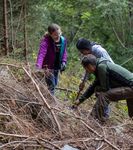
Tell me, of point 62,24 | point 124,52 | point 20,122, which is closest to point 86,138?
point 20,122

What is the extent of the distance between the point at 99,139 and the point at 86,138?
0.17 m

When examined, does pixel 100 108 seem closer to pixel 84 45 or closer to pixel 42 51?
pixel 84 45

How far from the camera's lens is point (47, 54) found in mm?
7398

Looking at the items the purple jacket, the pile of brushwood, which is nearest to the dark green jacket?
the pile of brushwood

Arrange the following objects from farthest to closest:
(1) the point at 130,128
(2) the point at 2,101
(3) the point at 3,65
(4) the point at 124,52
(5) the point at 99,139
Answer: (4) the point at 124,52 → (3) the point at 3,65 → (1) the point at 130,128 → (2) the point at 2,101 → (5) the point at 99,139

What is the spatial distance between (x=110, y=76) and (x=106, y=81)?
0.35 feet

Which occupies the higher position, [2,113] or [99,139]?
[2,113]

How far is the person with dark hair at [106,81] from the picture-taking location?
6289 millimetres

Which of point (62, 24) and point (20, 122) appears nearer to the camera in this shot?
point (20, 122)

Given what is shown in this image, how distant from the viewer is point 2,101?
5734 mm

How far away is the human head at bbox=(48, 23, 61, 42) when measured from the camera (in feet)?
Answer: 22.9

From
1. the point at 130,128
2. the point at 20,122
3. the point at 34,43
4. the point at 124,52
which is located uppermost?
the point at 20,122

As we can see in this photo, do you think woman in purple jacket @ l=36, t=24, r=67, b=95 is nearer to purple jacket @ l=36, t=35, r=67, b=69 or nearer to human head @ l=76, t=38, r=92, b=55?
purple jacket @ l=36, t=35, r=67, b=69

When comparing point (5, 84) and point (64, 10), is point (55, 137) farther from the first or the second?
point (64, 10)
